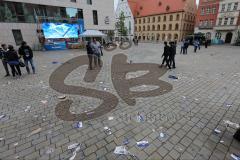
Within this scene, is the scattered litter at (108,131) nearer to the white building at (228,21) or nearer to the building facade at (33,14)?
the building facade at (33,14)

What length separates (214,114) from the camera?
3.75 metres

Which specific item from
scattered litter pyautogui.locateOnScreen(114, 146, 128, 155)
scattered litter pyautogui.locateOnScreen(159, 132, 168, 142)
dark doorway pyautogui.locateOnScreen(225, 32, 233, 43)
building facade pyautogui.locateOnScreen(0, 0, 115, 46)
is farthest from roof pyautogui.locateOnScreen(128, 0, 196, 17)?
scattered litter pyautogui.locateOnScreen(114, 146, 128, 155)

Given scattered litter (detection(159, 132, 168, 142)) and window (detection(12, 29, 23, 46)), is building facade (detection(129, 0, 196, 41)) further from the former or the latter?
scattered litter (detection(159, 132, 168, 142))

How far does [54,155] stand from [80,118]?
1.19 metres

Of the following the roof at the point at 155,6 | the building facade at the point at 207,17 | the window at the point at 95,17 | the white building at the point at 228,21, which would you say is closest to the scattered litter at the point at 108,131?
the window at the point at 95,17

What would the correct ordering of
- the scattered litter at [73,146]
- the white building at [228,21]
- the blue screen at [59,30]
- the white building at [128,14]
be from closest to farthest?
the scattered litter at [73,146] < the blue screen at [59,30] < the white building at [228,21] < the white building at [128,14]

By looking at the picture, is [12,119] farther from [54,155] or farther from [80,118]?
[54,155]

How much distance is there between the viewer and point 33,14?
2092 cm

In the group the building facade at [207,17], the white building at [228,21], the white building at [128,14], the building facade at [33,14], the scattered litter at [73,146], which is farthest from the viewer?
the white building at [128,14]

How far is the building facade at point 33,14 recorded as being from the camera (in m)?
19.2

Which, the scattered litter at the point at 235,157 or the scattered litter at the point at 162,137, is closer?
the scattered litter at the point at 235,157

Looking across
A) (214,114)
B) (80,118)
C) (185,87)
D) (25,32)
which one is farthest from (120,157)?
(25,32)

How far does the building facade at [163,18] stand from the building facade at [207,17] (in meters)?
6.73

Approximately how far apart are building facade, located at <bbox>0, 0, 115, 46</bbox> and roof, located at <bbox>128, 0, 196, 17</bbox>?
110 feet
